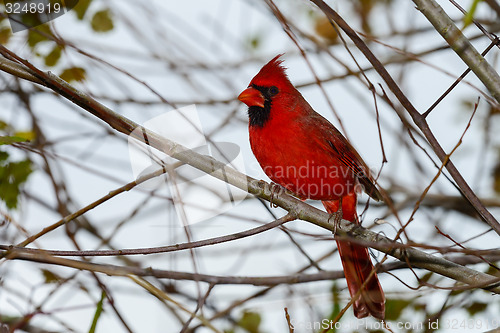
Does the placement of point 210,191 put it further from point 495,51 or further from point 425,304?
point 495,51

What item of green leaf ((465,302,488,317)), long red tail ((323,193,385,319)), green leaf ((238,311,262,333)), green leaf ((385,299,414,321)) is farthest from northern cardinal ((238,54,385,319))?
green leaf ((238,311,262,333))

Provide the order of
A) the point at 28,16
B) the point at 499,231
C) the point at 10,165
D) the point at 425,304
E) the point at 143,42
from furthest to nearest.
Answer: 1. the point at 143,42
2. the point at 425,304
3. the point at 28,16
4. the point at 10,165
5. the point at 499,231

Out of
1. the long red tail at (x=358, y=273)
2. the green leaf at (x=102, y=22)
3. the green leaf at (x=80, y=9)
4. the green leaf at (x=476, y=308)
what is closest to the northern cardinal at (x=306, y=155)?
the long red tail at (x=358, y=273)

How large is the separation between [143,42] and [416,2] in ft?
6.13

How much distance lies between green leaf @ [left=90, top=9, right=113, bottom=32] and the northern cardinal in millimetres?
762

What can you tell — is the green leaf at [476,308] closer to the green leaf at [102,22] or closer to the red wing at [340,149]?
the red wing at [340,149]

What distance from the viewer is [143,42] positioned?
3475 millimetres

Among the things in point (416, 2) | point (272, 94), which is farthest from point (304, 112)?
point (416, 2)

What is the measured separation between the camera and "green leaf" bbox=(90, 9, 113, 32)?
317 centimetres

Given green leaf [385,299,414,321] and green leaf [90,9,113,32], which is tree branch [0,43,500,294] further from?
green leaf [90,9,113,32]

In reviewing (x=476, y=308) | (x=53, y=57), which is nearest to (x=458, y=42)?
(x=476, y=308)

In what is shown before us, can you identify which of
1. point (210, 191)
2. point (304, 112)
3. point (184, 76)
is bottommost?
point (210, 191)

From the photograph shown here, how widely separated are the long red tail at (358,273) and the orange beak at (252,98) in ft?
2.23

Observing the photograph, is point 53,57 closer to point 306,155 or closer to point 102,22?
point 102,22
